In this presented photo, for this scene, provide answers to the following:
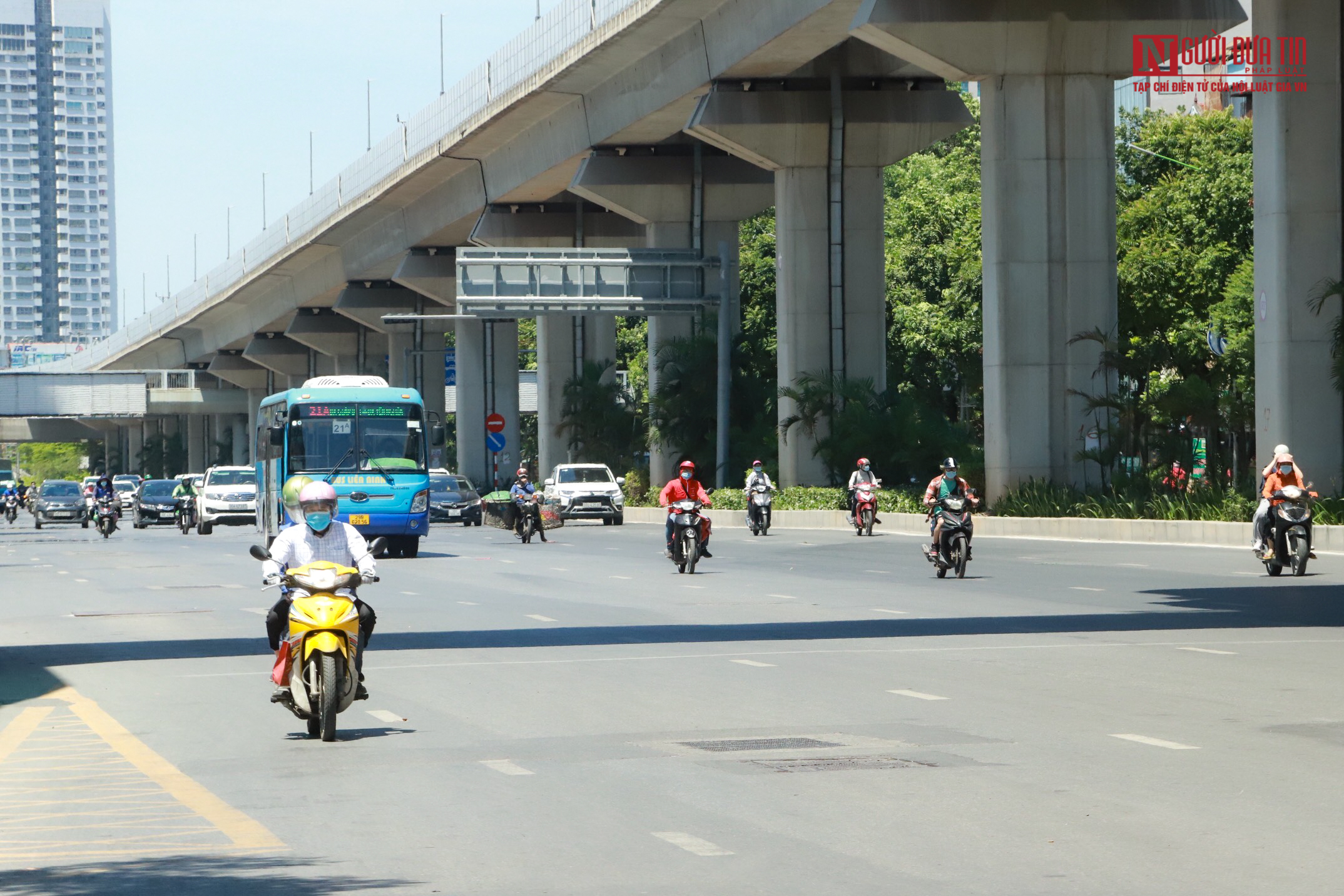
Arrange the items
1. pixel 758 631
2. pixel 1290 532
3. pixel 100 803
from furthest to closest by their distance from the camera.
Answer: pixel 1290 532, pixel 758 631, pixel 100 803

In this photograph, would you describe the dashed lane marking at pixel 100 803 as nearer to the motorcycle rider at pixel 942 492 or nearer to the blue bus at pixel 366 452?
the motorcycle rider at pixel 942 492

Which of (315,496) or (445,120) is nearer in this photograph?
(315,496)

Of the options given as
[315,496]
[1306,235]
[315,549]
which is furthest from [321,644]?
[1306,235]

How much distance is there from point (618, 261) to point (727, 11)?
14861 millimetres

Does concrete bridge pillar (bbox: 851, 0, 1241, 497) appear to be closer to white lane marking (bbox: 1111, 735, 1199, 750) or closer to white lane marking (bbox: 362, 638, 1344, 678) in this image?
white lane marking (bbox: 362, 638, 1344, 678)

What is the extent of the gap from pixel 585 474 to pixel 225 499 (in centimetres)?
977

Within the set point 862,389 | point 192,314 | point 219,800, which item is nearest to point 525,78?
point 862,389

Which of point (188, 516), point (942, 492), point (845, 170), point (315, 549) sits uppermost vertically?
→ point (845, 170)

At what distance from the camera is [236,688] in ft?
46.0

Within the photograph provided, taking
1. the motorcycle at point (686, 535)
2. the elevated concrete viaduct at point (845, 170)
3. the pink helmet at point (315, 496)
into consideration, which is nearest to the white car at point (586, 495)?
the elevated concrete viaduct at point (845, 170)

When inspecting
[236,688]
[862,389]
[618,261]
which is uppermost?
[618,261]

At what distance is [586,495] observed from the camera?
54188 mm

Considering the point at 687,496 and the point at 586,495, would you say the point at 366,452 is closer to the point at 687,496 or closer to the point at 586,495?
the point at 687,496

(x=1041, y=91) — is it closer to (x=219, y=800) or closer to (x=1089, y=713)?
(x=1089, y=713)
